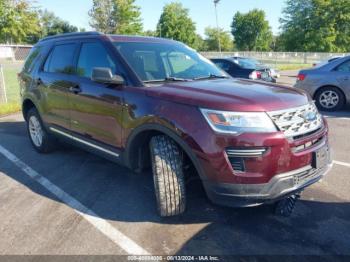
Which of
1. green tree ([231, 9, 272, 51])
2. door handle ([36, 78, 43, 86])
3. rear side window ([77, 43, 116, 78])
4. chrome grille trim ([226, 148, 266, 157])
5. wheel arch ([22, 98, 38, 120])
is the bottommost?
chrome grille trim ([226, 148, 266, 157])

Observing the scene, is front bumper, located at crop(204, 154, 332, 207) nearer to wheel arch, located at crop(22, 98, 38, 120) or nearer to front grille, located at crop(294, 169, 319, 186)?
front grille, located at crop(294, 169, 319, 186)

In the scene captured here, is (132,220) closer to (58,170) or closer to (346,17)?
(58,170)

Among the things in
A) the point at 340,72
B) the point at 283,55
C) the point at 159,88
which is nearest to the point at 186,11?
the point at 283,55

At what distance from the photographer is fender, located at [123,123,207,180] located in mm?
2947

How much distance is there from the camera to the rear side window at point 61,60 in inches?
178

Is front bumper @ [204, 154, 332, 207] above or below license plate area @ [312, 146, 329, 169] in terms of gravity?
below

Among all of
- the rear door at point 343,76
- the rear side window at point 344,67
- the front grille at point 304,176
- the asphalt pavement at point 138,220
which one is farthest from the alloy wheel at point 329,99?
the front grille at point 304,176

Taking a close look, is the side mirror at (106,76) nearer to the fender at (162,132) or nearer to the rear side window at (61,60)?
the fender at (162,132)

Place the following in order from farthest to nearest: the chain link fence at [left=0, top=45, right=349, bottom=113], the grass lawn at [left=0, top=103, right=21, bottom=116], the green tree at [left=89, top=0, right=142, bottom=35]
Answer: the green tree at [left=89, top=0, right=142, bottom=35] < the chain link fence at [left=0, top=45, right=349, bottom=113] < the grass lawn at [left=0, top=103, right=21, bottom=116]

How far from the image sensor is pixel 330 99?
873cm

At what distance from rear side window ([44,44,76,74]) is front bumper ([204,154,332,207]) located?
2675mm

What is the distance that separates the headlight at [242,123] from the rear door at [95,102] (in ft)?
4.08

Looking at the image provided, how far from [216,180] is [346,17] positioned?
68815 mm

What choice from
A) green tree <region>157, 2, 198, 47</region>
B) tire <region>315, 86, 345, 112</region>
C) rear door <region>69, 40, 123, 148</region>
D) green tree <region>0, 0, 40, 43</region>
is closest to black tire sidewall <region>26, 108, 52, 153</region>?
rear door <region>69, 40, 123, 148</region>
